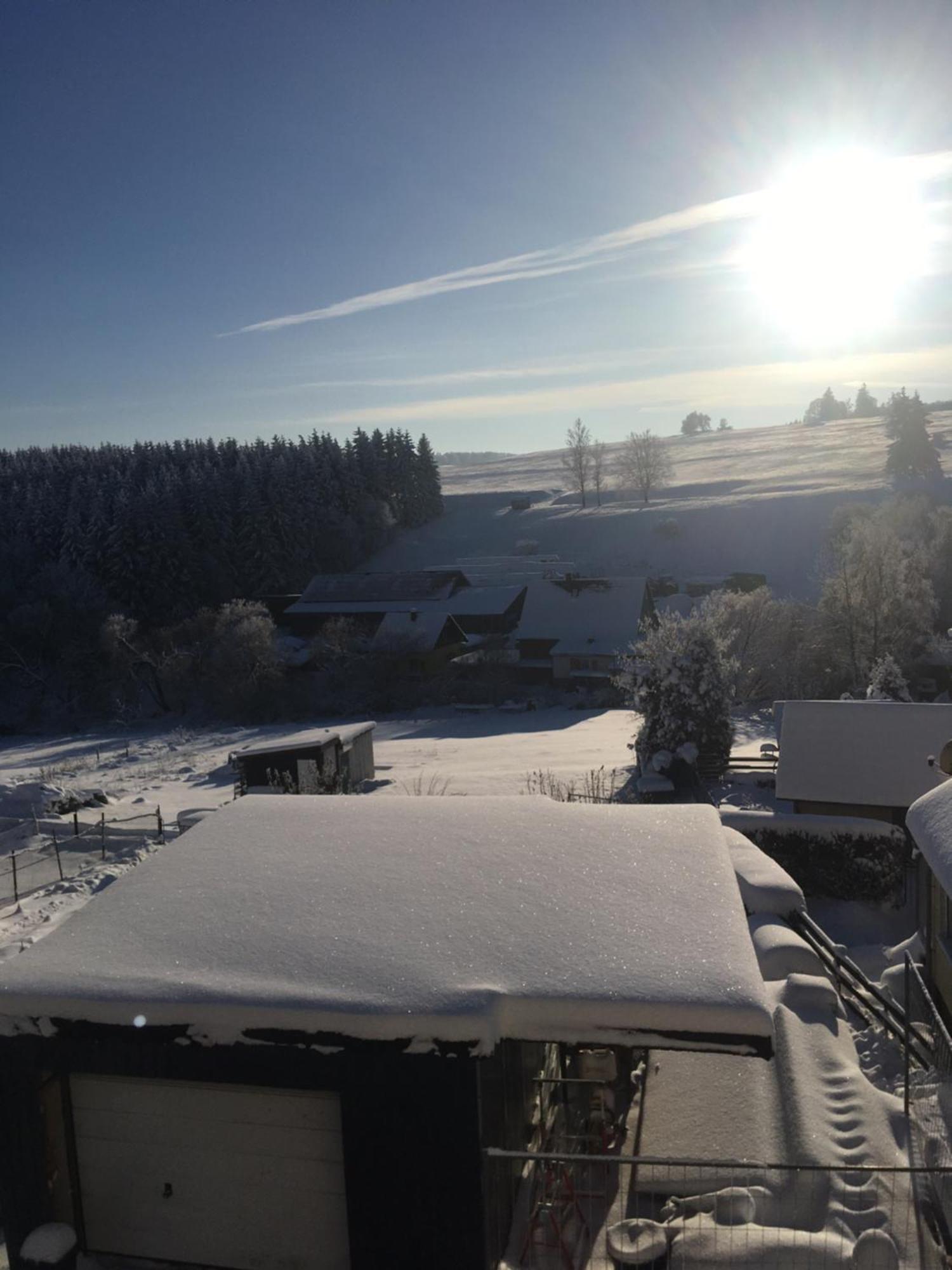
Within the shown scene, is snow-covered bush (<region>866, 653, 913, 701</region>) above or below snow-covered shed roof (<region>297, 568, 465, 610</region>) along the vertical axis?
below

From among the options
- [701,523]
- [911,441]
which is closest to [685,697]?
[701,523]

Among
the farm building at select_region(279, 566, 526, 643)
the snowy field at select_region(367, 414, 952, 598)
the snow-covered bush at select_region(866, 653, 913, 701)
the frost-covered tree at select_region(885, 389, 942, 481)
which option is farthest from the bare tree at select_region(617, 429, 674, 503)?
the snow-covered bush at select_region(866, 653, 913, 701)

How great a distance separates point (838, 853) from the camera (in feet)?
58.3

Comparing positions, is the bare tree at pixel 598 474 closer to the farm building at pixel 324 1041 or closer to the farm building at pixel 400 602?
the farm building at pixel 400 602

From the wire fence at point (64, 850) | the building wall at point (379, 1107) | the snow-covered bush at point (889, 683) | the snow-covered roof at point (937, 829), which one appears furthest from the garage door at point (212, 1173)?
the snow-covered bush at point (889, 683)

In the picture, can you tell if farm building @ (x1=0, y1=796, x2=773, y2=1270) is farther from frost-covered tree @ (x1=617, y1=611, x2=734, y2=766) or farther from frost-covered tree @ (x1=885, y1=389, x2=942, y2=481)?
frost-covered tree @ (x1=885, y1=389, x2=942, y2=481)

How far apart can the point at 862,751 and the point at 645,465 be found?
7753cm

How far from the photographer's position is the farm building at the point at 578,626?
4925 centimetres

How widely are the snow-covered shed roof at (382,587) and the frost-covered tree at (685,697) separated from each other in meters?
33.6

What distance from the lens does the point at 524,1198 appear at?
7.43 meters

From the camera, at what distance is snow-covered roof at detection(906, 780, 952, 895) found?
932 centimetres

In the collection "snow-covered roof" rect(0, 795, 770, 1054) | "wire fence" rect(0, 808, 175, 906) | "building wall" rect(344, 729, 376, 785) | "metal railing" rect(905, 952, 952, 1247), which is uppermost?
"snow-covered roof" rect(0, 795, 770, 1054)

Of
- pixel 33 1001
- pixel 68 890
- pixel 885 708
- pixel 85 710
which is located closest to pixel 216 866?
pixel 33 1001

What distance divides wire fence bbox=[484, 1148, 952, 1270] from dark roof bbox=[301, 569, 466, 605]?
52112 mm
